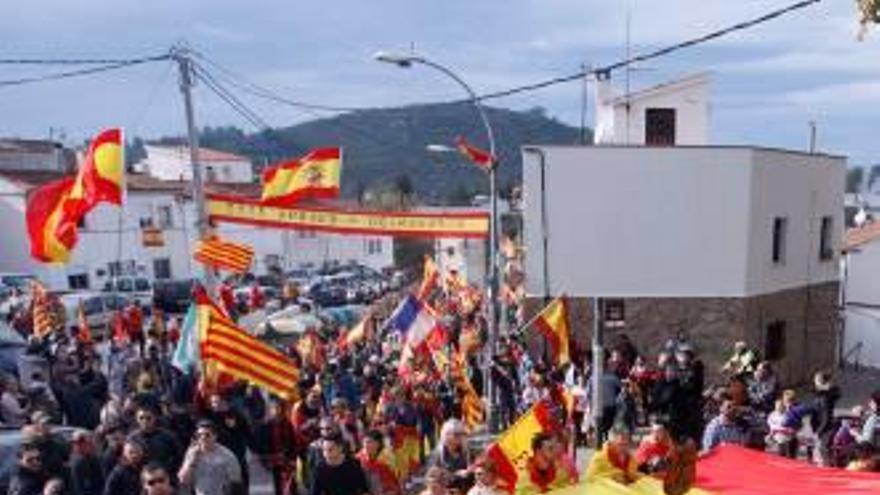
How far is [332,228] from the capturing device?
86.7ft

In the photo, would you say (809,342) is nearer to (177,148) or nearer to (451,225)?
(451,225)

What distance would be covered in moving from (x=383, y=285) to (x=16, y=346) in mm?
40050

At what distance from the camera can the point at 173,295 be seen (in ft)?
158

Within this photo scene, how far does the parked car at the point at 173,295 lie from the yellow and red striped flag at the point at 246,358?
3394 cm

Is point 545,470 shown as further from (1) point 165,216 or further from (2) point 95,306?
(1) point 165,216

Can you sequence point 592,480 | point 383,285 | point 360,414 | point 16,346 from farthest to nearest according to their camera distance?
point 383,285 → point 16,346 → point 360,414 → point 592,480

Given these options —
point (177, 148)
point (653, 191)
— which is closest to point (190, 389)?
point (653, 191)

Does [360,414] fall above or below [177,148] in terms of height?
below

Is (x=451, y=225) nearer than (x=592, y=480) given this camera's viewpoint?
No

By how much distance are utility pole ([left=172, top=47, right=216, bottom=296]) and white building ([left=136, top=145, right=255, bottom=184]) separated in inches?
2546

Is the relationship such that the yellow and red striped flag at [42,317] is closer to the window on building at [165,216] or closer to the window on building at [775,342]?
the window on building at [775,342]

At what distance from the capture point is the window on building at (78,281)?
57750mm

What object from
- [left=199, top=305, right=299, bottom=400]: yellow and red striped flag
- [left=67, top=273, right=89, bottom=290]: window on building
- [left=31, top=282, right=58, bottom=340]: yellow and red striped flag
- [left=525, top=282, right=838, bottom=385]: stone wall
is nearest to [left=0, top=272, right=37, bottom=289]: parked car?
[left=67, top=273, right=89, bottom=290]: window on building

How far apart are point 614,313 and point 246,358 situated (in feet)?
47.0
